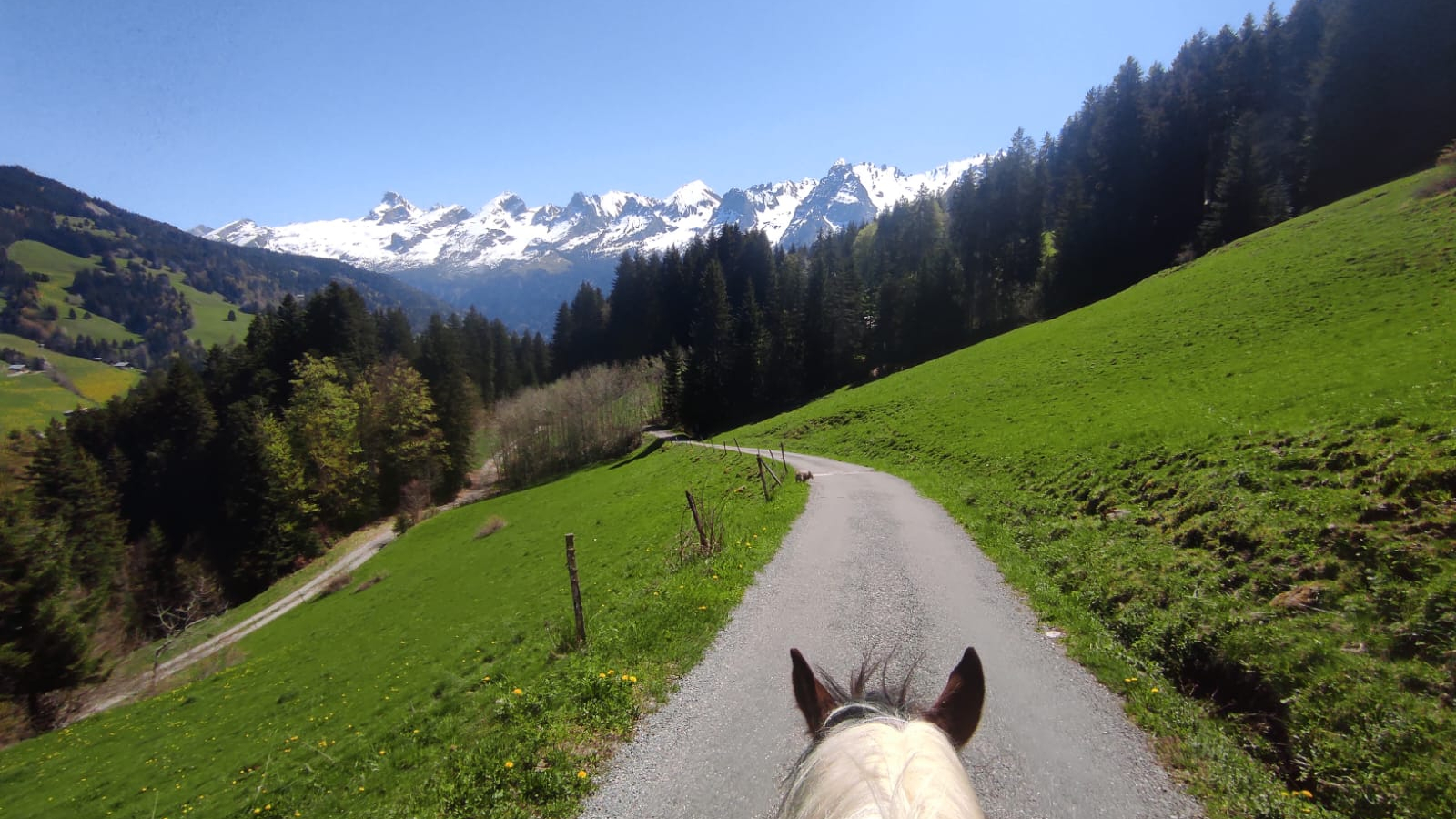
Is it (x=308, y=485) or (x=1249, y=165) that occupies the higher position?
(x=1249, y=165)

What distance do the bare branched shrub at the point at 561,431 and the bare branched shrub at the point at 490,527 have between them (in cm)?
2179

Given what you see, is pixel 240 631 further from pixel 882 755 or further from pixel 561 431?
pixel 882 755

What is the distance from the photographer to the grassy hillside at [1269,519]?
234 inches

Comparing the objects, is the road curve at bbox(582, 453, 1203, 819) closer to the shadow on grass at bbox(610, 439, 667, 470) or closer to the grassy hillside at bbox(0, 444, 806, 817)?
the grassy hillside at bbox(0, 444, 806, 817)

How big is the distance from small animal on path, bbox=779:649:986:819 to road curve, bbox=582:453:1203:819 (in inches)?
130

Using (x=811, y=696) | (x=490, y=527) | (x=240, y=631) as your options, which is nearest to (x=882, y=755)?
(x=811, y=696)

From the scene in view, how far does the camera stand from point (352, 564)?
4528 cm

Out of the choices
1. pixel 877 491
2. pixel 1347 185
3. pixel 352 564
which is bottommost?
pixel 352 564

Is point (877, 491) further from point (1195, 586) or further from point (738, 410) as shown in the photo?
point (738, 410)

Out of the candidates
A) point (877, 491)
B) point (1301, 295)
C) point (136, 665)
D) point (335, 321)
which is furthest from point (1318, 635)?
point (335, 321)

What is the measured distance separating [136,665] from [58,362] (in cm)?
19174

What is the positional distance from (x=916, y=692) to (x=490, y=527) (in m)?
38.7

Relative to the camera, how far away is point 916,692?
21.5 feet

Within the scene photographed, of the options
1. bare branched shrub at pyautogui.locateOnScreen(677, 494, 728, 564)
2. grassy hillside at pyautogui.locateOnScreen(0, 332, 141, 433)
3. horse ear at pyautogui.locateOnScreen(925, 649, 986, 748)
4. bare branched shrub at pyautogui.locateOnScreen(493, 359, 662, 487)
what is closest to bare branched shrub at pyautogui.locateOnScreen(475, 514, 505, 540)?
bare branched shrub at pyautogui.locateOnScreen(493, 359, 662, 487)
